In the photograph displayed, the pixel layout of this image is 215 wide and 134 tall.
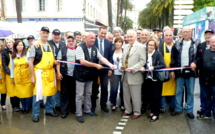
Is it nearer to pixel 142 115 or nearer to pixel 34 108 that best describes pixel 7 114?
pixel 34 108

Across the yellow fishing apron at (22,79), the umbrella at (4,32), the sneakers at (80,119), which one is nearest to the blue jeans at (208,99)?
the sneakers at (80,119)

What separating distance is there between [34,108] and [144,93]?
8.86ft

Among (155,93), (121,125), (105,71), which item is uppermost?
(105,71)

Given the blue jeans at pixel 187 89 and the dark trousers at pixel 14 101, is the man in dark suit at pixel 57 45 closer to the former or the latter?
the dark trousers at pixel 14 101

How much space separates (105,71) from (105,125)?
1372 mm

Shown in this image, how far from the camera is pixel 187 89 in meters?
5.02

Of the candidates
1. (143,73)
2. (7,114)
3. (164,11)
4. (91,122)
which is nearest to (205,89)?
(143,73)

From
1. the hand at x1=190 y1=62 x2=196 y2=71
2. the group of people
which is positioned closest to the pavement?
the group of people

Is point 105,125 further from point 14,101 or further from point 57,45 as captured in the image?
point 14,101

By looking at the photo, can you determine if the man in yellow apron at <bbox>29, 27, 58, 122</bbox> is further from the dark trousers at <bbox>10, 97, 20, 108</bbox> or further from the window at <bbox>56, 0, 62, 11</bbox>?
the window at <bbox>56, 0, 62, 11</bbox>

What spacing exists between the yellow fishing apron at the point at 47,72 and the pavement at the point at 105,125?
0.72 metres

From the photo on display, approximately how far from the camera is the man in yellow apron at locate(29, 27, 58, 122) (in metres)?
4.75

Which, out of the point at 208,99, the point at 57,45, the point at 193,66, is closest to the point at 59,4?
the point at 57,45

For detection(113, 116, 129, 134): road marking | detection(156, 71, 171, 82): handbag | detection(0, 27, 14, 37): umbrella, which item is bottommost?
detection(113, 116, 129, 134): road marking
